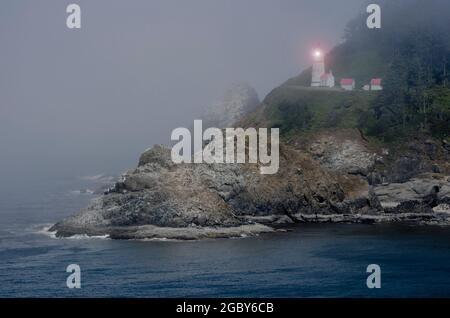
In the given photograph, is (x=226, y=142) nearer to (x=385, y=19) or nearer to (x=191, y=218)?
(x=191, y=218)

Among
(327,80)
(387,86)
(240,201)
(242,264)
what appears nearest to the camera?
(242,264)

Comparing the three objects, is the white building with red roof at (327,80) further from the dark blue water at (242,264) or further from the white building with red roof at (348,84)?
the dark blue water at (242,264)

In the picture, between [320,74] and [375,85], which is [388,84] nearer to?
[375,85]

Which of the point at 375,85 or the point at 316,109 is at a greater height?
the point at 375,85

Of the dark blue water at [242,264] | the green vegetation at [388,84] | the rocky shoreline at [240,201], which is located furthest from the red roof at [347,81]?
the dark blue water at [242,264]

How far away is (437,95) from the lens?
16062cm

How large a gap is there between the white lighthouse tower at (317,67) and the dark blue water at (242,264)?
68.7 metres

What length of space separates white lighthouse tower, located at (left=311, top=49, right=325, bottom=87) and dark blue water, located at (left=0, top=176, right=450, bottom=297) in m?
68.7

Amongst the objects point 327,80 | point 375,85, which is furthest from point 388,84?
point 327,80

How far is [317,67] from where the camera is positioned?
566ft

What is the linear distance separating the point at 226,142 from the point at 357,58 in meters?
69.9

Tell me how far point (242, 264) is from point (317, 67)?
101581 millimetres

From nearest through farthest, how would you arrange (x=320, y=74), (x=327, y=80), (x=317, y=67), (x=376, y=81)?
(x=376, y=81)
(x=327, y=80)
(x=317, y=67)
(x=320, y=74)

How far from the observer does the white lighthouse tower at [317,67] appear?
6718 inches
